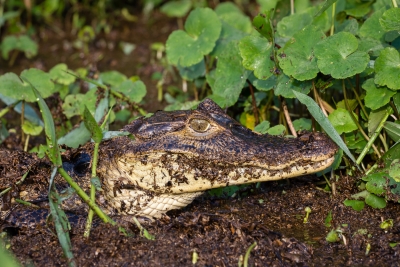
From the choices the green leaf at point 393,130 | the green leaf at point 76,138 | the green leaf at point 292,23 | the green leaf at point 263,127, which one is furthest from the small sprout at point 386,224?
the green leaf at point 76,138

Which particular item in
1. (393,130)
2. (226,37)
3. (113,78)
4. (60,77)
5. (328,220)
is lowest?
(328,220)

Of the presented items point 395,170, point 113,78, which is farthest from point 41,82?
point 395,170

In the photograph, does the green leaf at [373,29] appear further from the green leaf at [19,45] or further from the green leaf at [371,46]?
the green leaf at [19,45]

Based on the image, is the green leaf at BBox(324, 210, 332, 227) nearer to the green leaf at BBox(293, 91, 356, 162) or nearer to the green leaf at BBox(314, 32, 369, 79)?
the green leaf at BBox(293, 91, 356, 162)

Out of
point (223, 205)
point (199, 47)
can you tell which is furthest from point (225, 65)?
point (223, 205)

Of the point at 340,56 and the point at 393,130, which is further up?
the point at 340,56

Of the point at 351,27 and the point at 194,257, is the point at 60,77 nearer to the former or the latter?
the point at 351,27

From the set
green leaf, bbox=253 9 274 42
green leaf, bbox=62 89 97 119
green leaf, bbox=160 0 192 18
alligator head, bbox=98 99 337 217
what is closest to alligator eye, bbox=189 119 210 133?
alligator head, bbox=98 99 337 217
